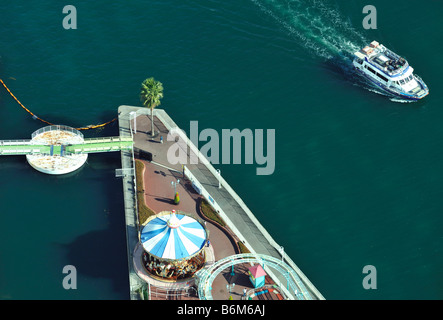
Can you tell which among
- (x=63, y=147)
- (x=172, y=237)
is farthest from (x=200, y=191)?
(x=63, y=147)

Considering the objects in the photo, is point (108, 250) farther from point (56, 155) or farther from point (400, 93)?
point (400, 93)

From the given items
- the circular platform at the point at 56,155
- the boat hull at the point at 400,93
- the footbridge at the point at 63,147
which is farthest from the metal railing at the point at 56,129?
the boat hull at the point at 400,93

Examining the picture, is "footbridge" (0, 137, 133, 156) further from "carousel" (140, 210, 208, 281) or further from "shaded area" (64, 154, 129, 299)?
"carousel" (140, 210, 208, 281)

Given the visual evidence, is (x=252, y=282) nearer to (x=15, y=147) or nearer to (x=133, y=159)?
(x=133, y=159)

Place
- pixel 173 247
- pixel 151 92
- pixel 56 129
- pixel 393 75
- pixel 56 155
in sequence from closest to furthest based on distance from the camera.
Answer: pixel 173 247 → pixel 151 92 → pixel 56 155 → pixel 56 129 → pixel 393 75
